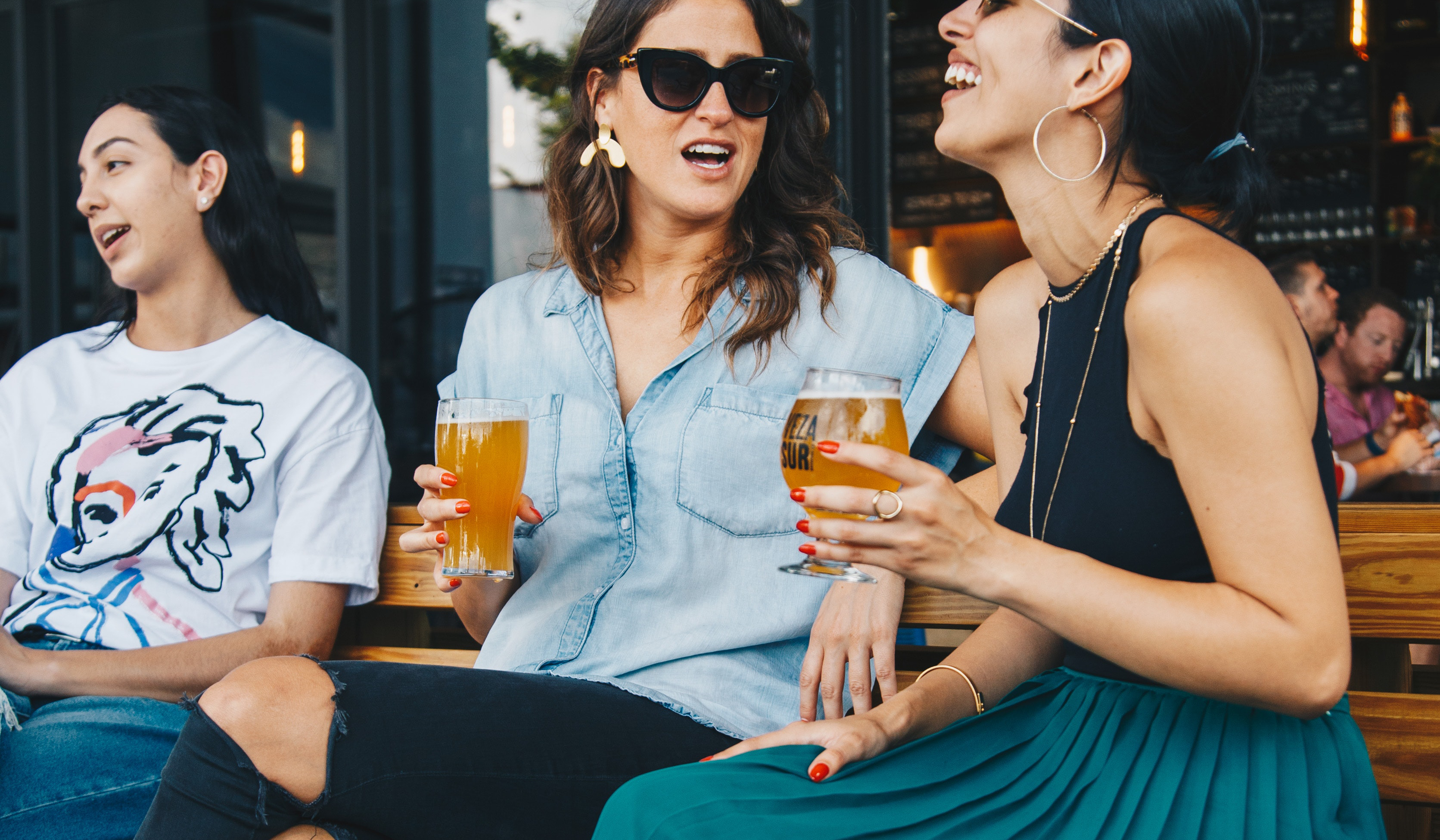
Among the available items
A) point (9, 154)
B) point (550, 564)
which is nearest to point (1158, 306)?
point (550, 564)

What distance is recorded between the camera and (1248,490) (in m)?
1.09

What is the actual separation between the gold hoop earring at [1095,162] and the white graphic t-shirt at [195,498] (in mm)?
1440

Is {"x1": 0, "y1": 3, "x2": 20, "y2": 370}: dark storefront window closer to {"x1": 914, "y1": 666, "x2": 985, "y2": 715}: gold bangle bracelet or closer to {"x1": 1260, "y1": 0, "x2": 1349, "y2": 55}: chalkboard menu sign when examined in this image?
{"x1": 914, "y1": 666, "x2": 985, "y2": 715}: gold bangle bracelet

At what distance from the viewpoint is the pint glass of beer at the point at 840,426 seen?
1.19m

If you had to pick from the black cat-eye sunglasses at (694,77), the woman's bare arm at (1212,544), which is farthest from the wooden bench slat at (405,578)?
the woman's bare arm at (1212,544)

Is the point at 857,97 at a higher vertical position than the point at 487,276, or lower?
higher

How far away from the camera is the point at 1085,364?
4.43ft

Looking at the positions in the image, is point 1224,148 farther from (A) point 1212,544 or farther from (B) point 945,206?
(B) point 945,206

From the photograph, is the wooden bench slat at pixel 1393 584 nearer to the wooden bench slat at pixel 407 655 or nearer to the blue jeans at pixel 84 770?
the wooden bench slat at pixel 407 655

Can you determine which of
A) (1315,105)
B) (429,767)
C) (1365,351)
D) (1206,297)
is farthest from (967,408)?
(1315,105)

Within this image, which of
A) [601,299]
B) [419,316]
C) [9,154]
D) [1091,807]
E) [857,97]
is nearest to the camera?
[1091,807]

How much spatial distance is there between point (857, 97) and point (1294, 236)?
3.93 m

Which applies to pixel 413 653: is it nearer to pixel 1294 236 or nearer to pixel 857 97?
pixel 857 97

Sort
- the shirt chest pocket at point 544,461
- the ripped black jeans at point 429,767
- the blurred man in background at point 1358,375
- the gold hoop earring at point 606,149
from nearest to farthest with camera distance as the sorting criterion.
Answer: the ripped black jeans at point 429,767 < the shirt chest pocket at point 544,461 < the gold hoop earring at point 606,149 < the blurred man in background at point 1358,375
